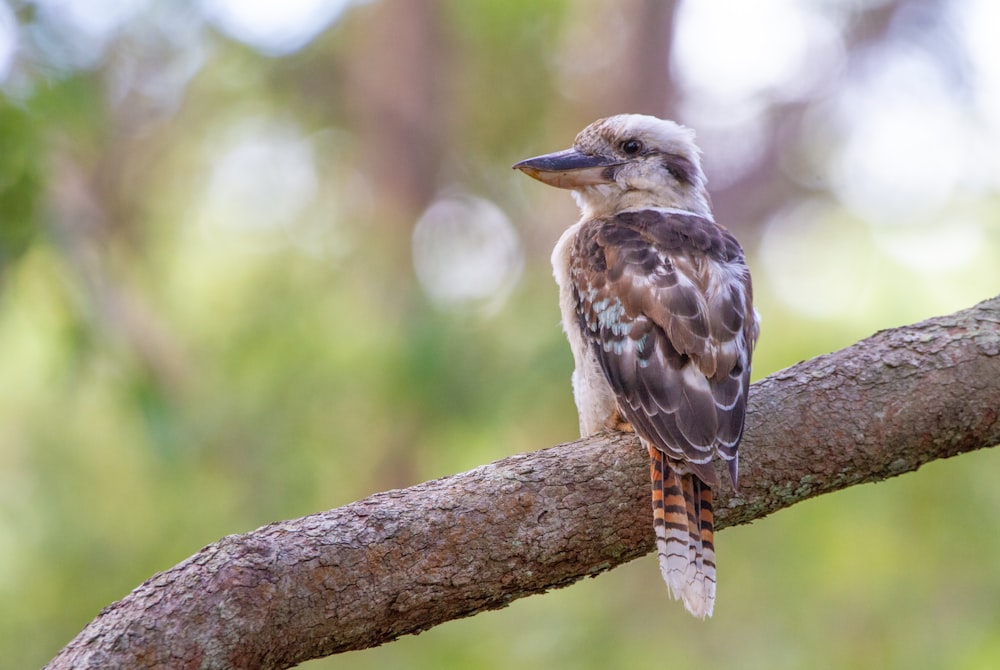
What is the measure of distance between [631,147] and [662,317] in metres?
1.02

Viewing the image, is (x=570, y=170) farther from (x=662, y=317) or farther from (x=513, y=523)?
(x=513, y=523)

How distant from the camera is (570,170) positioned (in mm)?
3676

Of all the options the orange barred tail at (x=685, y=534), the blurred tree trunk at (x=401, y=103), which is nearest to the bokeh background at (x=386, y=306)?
the blurred tree trunk at (x=401, y=103)

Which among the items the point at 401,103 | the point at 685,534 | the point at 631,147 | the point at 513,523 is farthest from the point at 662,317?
the point at 401,103

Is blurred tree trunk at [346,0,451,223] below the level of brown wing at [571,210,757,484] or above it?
above

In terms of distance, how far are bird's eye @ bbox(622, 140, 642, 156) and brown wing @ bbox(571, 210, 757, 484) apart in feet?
1.34

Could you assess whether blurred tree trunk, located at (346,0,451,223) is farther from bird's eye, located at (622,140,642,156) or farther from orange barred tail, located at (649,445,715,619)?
orange barred tail, located at (649,445,715,619)

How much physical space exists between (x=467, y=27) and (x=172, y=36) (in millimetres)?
2192

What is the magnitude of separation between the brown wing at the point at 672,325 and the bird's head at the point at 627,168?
0.28 meters

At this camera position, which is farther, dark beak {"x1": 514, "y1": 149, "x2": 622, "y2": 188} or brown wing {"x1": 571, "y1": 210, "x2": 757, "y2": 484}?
dark beak {"x1": 514, "y1": 149, "x2": 622, "y2": 188}

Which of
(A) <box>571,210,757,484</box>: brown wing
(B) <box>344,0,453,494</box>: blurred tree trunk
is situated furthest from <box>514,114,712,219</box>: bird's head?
(B) <box>344,0,453,494</box>: blurred tree trunk

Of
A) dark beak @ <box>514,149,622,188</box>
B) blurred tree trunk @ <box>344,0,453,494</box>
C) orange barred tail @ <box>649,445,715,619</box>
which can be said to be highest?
blurred tree trunk @ <box>344,0,453,494</box>

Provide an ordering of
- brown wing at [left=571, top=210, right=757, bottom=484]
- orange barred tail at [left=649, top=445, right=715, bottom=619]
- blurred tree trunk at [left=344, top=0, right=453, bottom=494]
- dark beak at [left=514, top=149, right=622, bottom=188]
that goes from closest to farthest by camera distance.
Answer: orange barred tail at [left=649, top=445, right=715, bottom=619]
brown wing at [left=571, top=210, right=757, bottom=484]
dark beak at [left=514, top=149, right=622, bottom=188]
blurred tree trunk at [left=344, top=0, right=453, bottom=494]

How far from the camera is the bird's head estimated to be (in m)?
3.69
